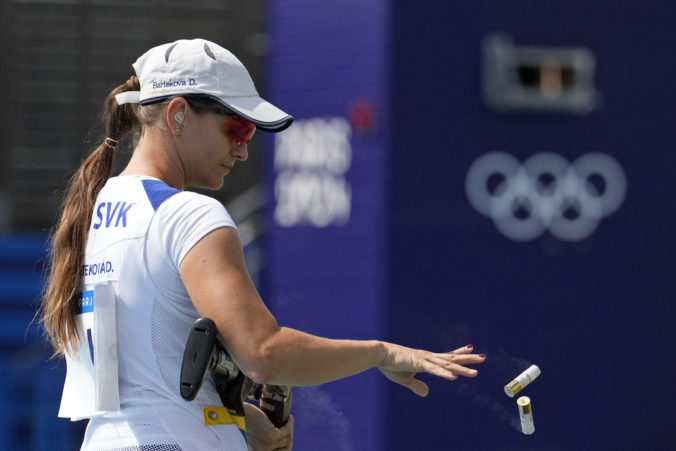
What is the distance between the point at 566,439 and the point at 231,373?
5.13 m

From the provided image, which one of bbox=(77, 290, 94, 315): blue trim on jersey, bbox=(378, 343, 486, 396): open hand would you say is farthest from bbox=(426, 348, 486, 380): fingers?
bbox=(77, 290, 94, 315): blue trim on jersey

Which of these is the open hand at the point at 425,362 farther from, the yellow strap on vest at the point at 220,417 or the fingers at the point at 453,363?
the yellow strap on vest at the point at 220,417

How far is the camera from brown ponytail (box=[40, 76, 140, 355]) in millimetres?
2461

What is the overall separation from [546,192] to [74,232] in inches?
201

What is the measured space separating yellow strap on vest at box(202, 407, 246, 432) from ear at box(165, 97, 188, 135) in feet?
1.89

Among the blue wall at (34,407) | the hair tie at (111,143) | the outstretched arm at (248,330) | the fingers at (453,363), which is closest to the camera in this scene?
the outstretched arm at (248,330)

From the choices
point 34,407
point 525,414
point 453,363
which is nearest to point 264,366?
point 453,363

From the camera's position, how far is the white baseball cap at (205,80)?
243cm

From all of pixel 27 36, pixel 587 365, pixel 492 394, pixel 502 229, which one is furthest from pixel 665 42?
pixel 27 36

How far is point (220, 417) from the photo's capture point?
2393mm

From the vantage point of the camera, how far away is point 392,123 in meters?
7.04

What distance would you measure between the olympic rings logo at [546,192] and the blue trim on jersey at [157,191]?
490 cm

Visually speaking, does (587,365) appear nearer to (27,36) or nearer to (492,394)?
(492,394)

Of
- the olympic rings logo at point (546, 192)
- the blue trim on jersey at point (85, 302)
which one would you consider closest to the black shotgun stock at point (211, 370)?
the blue trim on jersey at point (85, 302)
